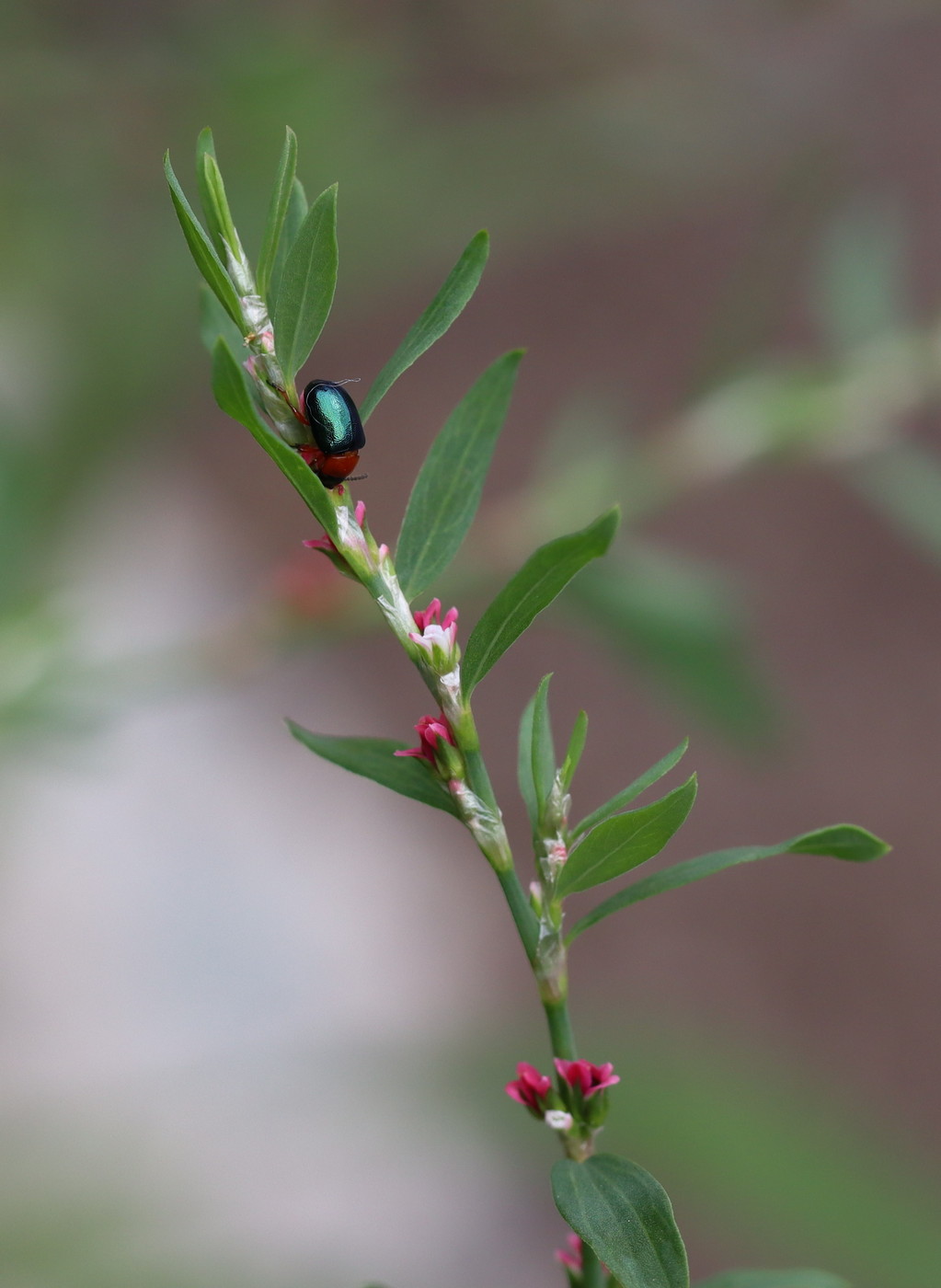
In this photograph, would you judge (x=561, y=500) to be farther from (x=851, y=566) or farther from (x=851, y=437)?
(x=851, y=566)

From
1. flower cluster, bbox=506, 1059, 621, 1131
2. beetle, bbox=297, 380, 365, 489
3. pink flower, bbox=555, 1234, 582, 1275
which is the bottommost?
pink flower, bbox=555, 1234, 582, 1275

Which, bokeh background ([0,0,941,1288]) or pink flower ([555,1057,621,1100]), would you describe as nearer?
pink flower ([555,1057,621,1100])

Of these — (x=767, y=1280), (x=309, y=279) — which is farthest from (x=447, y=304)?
(x=767, y=1280)

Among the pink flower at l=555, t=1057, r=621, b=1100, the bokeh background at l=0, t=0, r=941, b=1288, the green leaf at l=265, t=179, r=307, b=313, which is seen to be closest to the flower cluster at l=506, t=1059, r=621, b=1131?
the pink flower at l=555, t=1057, r=621, b=1100

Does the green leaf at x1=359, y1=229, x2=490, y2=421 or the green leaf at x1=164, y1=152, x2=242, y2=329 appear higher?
the green leaf at x1=164, y1=152, x2=242, y2=329

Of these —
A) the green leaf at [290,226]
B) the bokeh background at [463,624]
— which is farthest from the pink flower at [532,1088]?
the bokeh background at [463,624]

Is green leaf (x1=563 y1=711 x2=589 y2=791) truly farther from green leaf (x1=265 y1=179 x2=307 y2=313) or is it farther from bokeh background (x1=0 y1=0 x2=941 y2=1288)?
bokeh background (x1=0 y1=0 x2=941 y2=1288)

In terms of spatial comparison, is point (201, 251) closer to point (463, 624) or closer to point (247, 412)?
point (247, 412)

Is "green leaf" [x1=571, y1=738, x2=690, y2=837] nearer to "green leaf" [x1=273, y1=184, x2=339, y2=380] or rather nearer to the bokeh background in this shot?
"green leaf" [x1=273, y1=184, x2=339, y2=380]
